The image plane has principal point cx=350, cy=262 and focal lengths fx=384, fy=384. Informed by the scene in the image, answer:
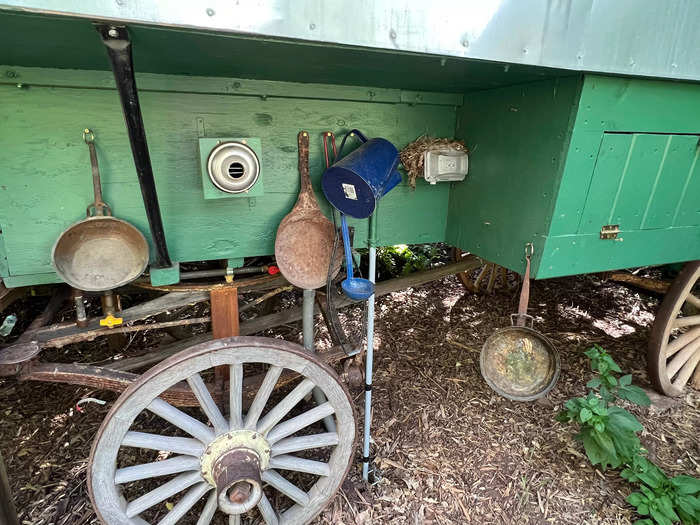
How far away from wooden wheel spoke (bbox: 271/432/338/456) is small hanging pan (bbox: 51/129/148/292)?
3.20ft

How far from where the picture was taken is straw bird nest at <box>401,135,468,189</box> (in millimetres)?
1992

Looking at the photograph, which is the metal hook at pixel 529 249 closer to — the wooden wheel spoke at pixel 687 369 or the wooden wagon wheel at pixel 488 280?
the wooden wheel spoke at pixel 687 369

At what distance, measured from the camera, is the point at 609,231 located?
1.87m

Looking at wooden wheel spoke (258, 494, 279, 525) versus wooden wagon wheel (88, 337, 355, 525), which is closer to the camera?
wooden wagon wheel (88, 337, 355, 525)

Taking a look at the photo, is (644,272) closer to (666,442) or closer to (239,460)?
(666,442)

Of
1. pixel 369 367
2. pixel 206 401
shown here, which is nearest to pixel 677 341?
pixel 369 367

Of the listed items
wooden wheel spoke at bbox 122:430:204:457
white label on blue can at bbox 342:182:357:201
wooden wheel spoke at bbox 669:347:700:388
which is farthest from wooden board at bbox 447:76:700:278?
wooden wheel spoke at bbox 122:430:204:457

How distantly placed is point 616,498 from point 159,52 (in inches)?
115

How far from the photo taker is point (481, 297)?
13.9ft

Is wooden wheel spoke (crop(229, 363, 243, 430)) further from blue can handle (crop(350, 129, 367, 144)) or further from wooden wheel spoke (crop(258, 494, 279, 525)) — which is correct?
blue can handle (crop(350, 129, 367, 144))

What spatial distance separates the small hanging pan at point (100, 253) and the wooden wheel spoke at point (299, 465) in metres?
1.02

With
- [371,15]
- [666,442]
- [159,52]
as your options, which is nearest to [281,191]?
[159,52]

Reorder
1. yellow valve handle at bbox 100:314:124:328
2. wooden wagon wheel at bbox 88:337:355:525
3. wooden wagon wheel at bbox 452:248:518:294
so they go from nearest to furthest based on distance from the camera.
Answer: wooden wagon wheel at bbox 88:337:355:525 → yellow valve handle at bbox 100:314:124:328 → wooden wagon wheel at bbox 452:248:518:294

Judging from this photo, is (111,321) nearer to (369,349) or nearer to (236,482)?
(236,482)
